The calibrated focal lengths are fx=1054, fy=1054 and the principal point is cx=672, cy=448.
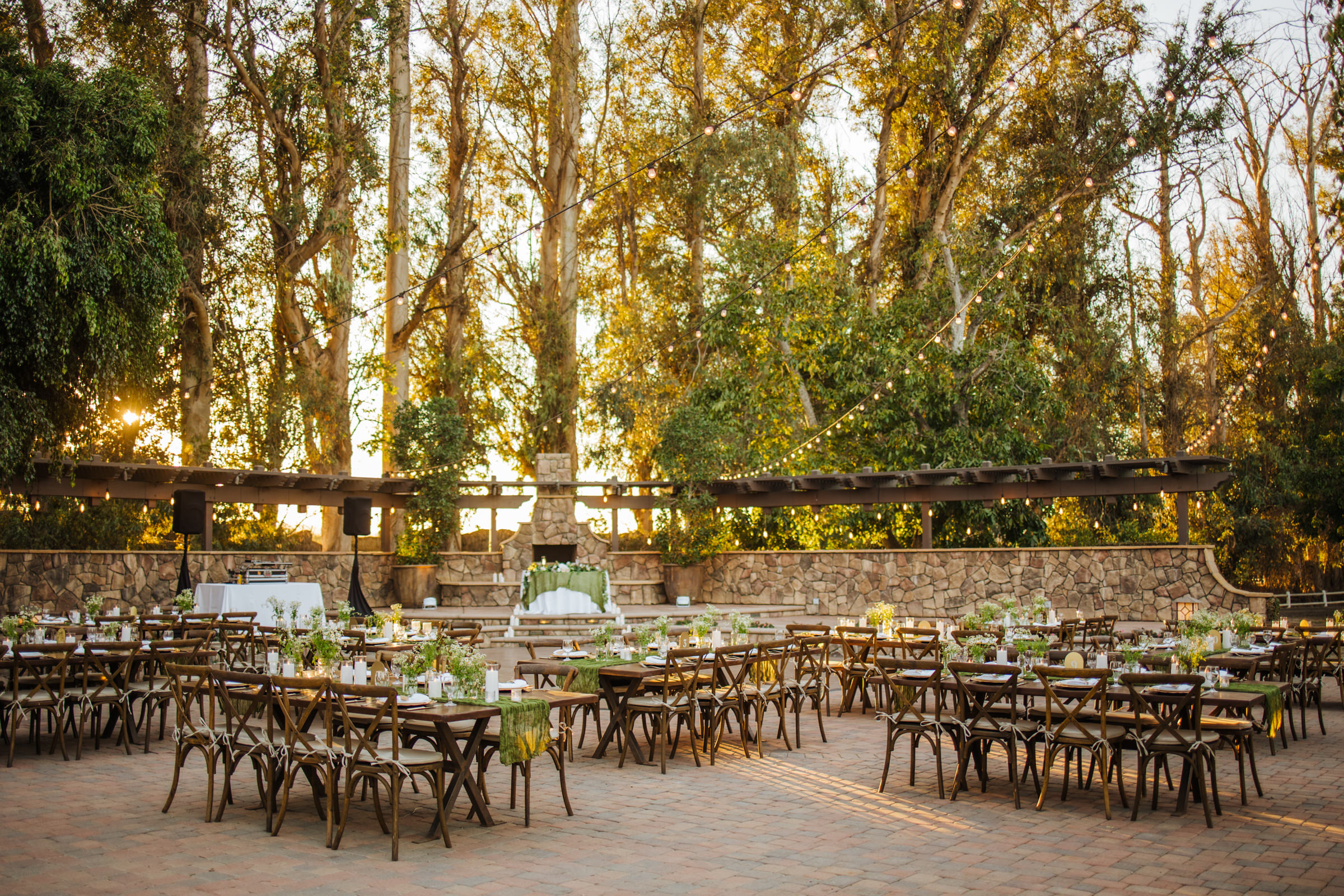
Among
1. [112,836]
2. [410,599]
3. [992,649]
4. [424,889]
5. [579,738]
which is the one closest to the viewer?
[424,889]

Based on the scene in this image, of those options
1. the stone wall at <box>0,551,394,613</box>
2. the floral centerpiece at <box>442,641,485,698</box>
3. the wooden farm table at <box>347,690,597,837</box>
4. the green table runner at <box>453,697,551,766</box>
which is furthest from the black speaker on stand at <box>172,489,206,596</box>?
the green table runner at <box>453,697,551,766</box>

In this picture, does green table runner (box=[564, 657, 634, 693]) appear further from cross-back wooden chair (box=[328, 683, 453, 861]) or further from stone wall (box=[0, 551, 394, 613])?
stone wall (box=[0, 551, 394, 613])

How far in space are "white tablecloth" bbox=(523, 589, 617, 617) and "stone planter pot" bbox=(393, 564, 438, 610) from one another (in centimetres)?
351

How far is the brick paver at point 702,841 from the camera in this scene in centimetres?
441

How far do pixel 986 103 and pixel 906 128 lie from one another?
181 centimetres

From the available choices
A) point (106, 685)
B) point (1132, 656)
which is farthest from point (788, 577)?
point (106, 685)

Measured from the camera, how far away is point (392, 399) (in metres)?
23.3

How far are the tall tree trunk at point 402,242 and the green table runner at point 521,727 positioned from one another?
57.6ft

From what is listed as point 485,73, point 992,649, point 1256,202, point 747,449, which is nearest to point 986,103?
point 1256,202

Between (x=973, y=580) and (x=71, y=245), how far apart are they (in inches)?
511

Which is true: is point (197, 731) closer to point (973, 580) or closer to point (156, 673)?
point (156, 673)

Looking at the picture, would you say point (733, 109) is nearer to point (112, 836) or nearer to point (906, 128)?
point (906, 128)

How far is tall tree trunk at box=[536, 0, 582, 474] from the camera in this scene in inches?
935

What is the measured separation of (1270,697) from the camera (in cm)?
623
